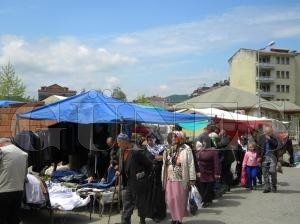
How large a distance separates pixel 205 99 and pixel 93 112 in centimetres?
5474

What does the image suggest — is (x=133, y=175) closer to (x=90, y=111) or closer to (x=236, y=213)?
(x=236, y=213)

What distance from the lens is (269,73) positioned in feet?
290

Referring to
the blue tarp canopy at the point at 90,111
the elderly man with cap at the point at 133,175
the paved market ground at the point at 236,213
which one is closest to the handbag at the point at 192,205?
the paved market ground at the point at 236,213

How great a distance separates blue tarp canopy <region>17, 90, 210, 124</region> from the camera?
10.8 metres

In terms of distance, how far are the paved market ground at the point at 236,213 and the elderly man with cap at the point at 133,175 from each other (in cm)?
94

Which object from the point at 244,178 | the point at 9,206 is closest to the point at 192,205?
the point at 9,206

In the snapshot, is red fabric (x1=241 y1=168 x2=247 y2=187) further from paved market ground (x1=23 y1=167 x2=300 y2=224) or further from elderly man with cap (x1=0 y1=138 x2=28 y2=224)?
Result: elderly man with cap (x1=0 y1=138 x2=28 y2=224)

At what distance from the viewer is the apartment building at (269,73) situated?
8294 centimetres

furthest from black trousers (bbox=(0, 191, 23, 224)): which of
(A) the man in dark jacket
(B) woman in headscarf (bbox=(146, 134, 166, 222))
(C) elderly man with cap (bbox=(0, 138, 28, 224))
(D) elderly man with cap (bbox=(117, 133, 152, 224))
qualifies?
(A) the man in dark jacket

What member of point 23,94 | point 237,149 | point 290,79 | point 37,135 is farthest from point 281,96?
point 37,135

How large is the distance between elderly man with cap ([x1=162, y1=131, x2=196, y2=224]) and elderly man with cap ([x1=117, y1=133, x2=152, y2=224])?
442 millimetres

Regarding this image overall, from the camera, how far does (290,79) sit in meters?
Answer: 89.9

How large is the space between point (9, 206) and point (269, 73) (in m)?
85.6

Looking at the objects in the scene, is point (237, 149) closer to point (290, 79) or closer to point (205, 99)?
point (205, 99)
